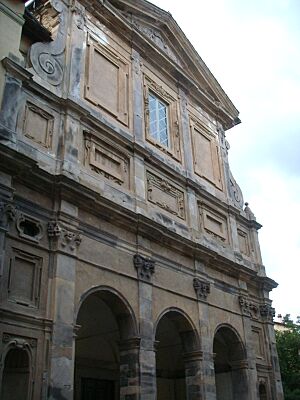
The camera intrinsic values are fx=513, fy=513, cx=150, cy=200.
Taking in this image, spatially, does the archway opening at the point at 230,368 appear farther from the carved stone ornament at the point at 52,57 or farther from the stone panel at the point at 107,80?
the carved stone ornament at the point at 52,57

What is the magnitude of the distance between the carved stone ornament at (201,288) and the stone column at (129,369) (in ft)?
9.53

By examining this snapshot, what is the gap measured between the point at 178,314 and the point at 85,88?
19.8 feet

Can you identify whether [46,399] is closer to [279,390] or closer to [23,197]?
[23,197]

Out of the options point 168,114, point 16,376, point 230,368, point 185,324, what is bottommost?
point 16,376

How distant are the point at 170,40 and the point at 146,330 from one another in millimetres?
10243

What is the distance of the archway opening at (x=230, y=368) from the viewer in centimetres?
→ 1402

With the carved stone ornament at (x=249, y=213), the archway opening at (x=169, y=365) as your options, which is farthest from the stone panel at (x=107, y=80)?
the carved stone ornament at (x=249, y=213)

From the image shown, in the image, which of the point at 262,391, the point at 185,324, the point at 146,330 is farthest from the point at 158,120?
the point at 262,391

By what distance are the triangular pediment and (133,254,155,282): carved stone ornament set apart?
23.8 ft

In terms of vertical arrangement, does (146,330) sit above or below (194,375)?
above

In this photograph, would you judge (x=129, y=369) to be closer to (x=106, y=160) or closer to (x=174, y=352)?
(x=106, y=160)

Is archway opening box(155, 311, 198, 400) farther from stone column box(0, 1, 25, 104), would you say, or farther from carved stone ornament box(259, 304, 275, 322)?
stone column box(0, 1, 25, 104)

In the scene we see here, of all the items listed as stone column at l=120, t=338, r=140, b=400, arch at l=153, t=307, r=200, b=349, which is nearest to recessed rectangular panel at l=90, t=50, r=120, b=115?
arch at l=153, t=307, r=200, b=349

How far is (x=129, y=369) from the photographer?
10695 millimetres
